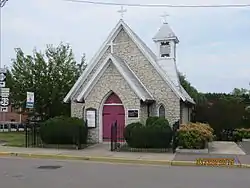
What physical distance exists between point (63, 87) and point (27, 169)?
2031 cm

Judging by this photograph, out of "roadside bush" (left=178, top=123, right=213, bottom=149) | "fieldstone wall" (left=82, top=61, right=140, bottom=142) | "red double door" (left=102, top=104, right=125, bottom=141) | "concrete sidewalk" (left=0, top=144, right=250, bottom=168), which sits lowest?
"concrete sidewalk" (left=0, top=144, right=250, bottom=168)

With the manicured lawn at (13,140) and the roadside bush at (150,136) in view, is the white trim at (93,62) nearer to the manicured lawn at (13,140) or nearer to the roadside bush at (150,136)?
the manicured lawn at (13,140)

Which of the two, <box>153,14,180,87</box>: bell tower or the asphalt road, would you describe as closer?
the asphalt road

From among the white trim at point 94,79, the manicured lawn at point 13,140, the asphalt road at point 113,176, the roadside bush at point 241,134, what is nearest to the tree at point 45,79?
the manicured lawn at point 13,140

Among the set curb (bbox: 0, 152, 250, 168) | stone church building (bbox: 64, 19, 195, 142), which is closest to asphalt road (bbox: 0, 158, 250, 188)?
curb (bbox: 0, 152, 250, 168)

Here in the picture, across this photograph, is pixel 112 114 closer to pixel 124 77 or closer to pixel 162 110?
pixel 124 77

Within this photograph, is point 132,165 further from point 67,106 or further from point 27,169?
point 67,106

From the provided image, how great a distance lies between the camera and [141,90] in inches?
995

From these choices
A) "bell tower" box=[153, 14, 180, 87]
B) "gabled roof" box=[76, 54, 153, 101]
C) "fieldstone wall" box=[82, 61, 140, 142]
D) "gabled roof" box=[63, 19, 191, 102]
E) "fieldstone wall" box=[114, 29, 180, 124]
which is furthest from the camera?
"bell tower" box=[153, 14, 180, 87]

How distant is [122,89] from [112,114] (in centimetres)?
174

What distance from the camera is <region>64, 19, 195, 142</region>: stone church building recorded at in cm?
2500

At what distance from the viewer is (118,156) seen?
61.6 ft

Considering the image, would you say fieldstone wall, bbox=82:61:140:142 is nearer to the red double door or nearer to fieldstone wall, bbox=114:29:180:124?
the red double door
